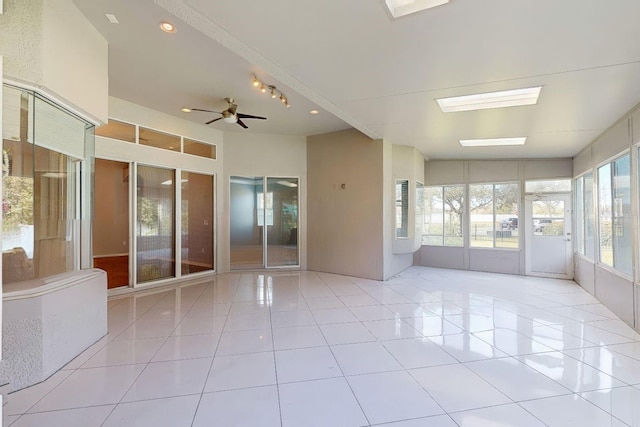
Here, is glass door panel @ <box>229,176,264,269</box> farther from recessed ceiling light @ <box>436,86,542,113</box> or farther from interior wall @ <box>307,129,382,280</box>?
recessed ceiling light @ <box>436,86,542,113</box>

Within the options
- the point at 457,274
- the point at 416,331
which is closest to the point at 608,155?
the point at 457,274

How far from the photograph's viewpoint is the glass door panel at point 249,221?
25.0 ft

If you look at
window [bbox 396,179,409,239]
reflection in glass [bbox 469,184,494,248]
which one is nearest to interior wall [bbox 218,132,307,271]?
window [bbox 396,179,409,239]

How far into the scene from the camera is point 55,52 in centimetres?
280

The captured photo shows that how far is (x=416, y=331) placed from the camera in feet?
12.6

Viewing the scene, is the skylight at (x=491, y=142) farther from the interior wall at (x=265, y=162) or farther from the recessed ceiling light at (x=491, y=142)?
the interior wall at (x=265, y=162)

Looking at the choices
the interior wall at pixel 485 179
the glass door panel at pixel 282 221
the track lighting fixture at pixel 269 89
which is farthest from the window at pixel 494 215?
the track lighting fixture at pixel 269 89

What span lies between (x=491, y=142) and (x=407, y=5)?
4.59 meters

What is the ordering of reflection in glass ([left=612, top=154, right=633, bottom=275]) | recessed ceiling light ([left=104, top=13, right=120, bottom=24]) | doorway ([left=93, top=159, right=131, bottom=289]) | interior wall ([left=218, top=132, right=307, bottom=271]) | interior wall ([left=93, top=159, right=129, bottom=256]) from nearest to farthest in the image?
recessed ceiling light ([left=104, top=13, right=120, bottom=24]) → reflection in glass ([left=612, top=154, right=633, bottom=275]) → doorway ([left=93, top=159, right=131, bottom=289]) → interior wall ([left=93, top=159, right=129, bottom=256]) → interior wall ([left=218, top=132, right=307, bottom=271])

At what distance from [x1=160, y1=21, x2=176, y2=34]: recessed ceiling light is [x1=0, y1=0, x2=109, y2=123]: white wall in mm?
753

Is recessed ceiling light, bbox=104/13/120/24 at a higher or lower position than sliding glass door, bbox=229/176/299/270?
higher

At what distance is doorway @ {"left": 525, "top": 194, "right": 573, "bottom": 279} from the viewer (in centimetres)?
701

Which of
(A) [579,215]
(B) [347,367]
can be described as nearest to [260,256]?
(B) [347,367]

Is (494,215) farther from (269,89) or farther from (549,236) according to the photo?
(269,89)
